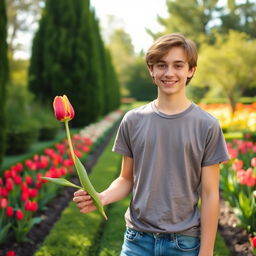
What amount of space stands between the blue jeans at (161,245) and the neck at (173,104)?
50cm

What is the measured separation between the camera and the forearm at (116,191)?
1.86 meters

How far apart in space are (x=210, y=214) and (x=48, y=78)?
11248 mm

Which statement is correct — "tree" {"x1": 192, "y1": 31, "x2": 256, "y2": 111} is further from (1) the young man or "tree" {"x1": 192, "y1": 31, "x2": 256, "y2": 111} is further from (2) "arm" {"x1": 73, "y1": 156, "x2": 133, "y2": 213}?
(1) the young man

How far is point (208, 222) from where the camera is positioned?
66.8 inches

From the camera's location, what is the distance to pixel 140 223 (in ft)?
5.80

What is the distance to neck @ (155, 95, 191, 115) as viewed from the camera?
176cm

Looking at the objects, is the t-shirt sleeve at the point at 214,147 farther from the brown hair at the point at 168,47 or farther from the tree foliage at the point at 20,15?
the tree foliage at the point at 20,15

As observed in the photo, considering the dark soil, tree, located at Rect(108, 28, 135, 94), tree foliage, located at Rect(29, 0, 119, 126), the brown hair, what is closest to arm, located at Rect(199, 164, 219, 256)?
the brown hair

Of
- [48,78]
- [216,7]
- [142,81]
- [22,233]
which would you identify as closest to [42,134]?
[48,78]

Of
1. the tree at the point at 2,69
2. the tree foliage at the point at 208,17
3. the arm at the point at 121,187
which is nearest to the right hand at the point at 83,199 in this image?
the arm at the point at 121,187

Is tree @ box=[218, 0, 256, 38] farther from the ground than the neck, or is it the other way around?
tree @ box=[218, 0, 256, 38]

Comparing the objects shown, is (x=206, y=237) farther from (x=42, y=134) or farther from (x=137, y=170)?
(x=42, y=134)

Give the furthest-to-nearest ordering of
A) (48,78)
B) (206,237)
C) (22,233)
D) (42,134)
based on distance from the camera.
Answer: (48,78)
(42,134)
(22,233)
(206,237)

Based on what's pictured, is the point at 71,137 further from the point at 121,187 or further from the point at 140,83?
the point at 140,83
